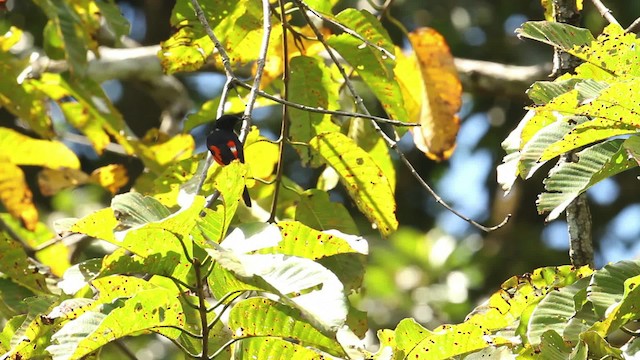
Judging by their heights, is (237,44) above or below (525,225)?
above

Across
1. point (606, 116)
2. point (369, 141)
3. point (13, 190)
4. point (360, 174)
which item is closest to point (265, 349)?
point (606, 116)

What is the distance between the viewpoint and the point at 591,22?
16.1 feet

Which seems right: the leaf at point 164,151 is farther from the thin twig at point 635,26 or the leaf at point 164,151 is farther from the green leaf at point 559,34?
the green leaf at point 559,34

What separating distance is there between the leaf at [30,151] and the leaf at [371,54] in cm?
100

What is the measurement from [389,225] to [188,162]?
422 mm

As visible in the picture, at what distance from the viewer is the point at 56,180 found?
3.08 metres

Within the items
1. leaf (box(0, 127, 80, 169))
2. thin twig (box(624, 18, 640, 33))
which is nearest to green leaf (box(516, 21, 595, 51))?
thin twig (box(624, 18, 640, 33))

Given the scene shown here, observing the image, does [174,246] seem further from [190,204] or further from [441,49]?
[441,49]

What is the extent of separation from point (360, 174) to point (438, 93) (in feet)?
1.94

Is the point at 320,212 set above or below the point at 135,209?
below

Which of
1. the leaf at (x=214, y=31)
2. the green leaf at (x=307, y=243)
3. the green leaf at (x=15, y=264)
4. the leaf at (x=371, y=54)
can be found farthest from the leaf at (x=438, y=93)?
the green leaf at (x=307, y=243)

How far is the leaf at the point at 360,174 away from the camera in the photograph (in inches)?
75.4

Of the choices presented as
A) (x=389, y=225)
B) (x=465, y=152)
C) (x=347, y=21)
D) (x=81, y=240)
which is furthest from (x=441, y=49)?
(x=465, y=152)

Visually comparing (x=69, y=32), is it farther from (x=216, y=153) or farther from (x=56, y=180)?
(x=216, y=153)
